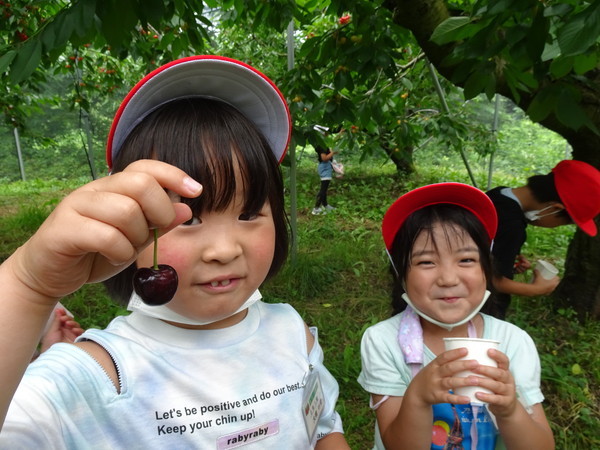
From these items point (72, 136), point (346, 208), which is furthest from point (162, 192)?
point (72, 136)

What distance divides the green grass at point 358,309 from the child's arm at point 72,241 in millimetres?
1855

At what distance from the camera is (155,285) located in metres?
0.58

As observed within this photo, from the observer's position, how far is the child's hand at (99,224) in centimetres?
47

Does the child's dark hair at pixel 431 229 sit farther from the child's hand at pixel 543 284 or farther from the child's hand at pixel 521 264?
the child's hand at pixel 521 264

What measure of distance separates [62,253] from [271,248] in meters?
0.40

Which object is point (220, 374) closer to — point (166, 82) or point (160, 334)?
point (160, 334)

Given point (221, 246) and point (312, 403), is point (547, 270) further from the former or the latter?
point (221, 246)

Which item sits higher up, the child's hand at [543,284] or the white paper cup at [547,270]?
the white paper cup at [547,270]

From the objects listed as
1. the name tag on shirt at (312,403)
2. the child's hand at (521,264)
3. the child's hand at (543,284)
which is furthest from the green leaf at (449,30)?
the child's hand at (521,264)

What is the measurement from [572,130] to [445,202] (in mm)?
1767

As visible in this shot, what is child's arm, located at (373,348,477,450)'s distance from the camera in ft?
2.76

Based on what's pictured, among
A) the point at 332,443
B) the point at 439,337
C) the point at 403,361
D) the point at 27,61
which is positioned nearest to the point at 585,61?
the point at 439,337

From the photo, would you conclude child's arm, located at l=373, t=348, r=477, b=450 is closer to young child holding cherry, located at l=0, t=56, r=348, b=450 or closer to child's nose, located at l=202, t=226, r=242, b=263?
young child holding cherry, located at l=0, t=56, r=348, b=450

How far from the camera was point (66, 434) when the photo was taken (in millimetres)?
651
